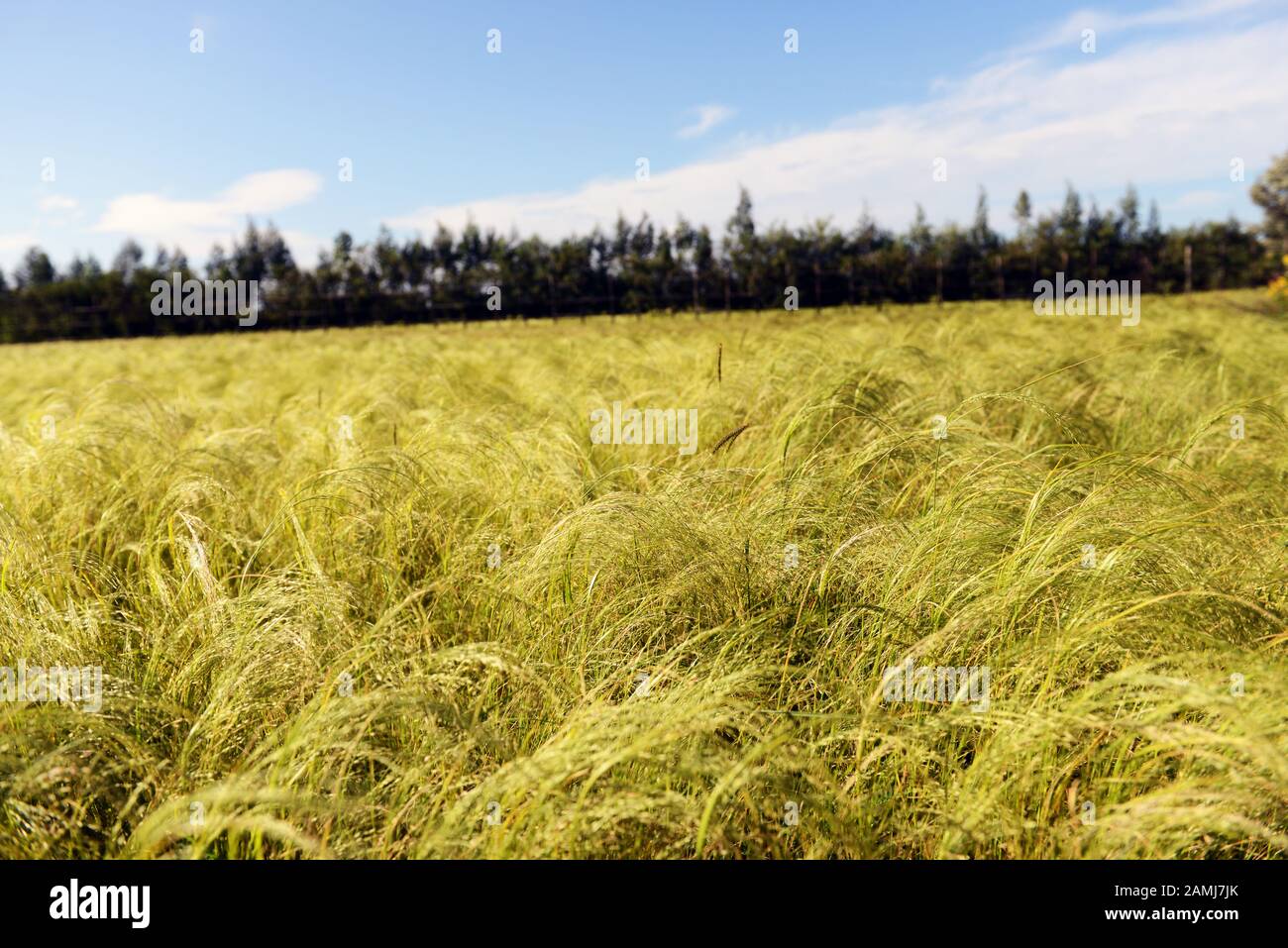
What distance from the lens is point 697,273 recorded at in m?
29.1

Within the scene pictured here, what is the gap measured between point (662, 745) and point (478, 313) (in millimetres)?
31040

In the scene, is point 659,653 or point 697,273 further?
point 697,273

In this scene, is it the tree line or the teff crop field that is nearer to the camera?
the teff crop field

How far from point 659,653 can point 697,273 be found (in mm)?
28536

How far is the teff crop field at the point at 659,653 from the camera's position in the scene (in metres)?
1.27

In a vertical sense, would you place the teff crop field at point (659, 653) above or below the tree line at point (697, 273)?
below

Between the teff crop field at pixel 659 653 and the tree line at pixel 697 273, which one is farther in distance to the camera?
the tree line at pixel 697 273

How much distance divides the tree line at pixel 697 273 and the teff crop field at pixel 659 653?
76.2ft

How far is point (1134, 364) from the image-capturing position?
17.0 ft

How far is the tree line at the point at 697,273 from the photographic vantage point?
28922 mm

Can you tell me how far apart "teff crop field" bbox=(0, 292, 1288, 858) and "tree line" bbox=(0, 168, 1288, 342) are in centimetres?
2322

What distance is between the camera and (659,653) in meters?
1.76

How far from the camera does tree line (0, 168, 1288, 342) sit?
28922mm
